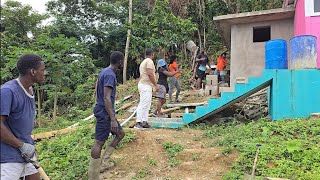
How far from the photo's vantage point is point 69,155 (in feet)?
18.8

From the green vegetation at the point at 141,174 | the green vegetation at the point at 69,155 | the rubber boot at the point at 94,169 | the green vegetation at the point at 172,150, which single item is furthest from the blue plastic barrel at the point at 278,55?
the rubber boot at the point at 94,169

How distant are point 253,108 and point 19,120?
22.6 ft

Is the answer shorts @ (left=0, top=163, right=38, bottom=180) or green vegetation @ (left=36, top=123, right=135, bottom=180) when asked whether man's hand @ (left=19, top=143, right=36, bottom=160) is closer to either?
shorts @ (left=0, top=163, right=38, bottom=180)

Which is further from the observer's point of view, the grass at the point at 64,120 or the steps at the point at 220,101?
the grass at the point at 64,120

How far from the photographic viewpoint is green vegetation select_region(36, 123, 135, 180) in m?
5.09

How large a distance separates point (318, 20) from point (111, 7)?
1475 cm

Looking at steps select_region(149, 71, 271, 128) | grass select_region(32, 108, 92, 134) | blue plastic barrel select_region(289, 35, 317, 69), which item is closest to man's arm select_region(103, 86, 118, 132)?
steps select_region(149, 71, 271, 128)

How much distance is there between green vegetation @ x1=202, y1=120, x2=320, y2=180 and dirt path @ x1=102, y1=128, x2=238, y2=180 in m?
0.23

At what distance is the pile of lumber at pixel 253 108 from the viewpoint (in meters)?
8.27

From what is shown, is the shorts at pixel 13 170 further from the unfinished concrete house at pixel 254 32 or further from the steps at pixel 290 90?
the unfinished concrete house at pixel 254 32

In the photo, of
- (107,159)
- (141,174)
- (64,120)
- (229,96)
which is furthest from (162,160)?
(64,120)

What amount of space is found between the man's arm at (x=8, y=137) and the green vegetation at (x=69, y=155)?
2.23m

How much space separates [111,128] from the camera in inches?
173

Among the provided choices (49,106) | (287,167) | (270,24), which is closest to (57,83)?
(49,106)
